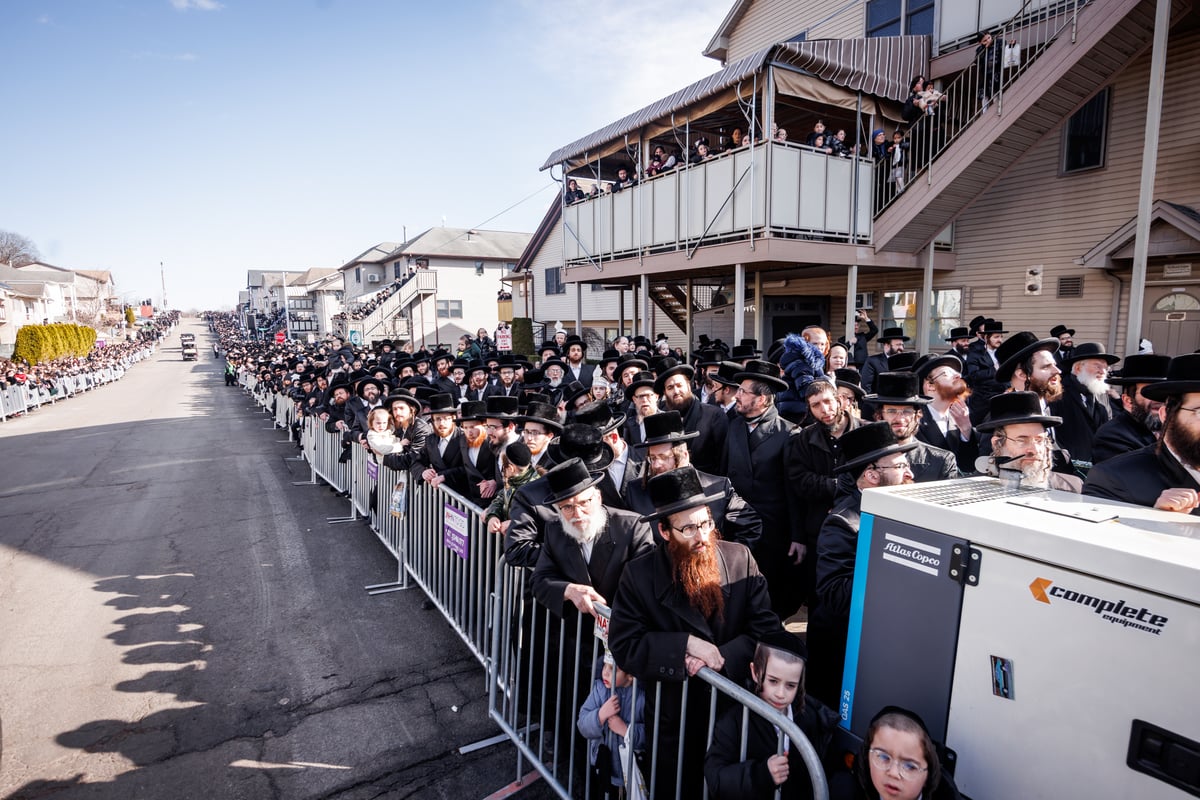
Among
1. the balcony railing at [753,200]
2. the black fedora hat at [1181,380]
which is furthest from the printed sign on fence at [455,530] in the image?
the balcony railing at [753,200]

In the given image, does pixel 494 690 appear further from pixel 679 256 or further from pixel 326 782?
pixel 679 256

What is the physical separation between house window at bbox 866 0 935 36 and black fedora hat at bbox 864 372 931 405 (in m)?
12.7

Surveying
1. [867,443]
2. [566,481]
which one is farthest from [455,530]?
[867,443]

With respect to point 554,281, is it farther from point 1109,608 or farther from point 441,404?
point 1109,608

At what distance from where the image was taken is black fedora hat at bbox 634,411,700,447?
3.80 m

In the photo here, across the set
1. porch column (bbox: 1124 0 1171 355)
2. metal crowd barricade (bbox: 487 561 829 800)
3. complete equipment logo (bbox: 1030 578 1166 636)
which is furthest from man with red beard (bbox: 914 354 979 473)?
porch column (bbox: 1124 0 1171 355)

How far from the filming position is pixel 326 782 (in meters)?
3.76

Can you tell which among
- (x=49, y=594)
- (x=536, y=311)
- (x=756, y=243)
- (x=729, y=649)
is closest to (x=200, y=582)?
(x=49, y=594)

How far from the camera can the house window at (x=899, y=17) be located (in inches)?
519

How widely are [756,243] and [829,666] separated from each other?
8.87 m

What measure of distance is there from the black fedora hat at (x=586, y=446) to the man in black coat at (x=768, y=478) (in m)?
1.32

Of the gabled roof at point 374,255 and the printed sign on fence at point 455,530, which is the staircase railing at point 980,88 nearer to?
the printed sign on fence at point 455,530

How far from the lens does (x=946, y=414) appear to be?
521cm

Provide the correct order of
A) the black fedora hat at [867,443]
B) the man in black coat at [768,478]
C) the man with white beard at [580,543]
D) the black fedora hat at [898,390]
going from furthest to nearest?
the man in black coat at [768,478], the black fedora hat at [898,390], the man with white beard at [580,543], the black fedora hat at [867,443]
